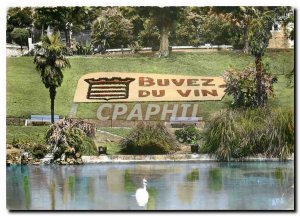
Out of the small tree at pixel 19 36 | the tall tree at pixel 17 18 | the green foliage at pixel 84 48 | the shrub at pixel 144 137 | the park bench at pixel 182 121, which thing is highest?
the tall tree at pixel 17 18

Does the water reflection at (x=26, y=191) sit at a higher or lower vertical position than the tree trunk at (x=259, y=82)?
lower

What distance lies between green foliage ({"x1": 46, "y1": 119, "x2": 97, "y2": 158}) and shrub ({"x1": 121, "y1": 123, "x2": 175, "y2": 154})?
0.74 m

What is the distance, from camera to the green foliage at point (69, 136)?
63.1 ft

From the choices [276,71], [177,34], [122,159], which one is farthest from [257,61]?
[122,159]

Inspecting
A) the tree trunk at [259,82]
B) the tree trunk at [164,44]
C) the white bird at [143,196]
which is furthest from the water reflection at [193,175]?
the tree trunk at [164,44]

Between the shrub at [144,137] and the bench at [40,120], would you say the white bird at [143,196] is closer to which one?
the shrub at [144,137]

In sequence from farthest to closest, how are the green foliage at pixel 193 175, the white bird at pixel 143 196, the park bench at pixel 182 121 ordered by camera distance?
1. the park bench at pixel 182 121
2. the green foliage at pixel 193 175
3. the white bird at pixel 143 196

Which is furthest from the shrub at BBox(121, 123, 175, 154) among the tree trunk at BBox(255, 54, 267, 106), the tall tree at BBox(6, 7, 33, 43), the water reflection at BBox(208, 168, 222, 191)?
the tall tree at BBox(6, 7, 33, 43)

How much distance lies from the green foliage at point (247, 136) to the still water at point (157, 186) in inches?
9.3

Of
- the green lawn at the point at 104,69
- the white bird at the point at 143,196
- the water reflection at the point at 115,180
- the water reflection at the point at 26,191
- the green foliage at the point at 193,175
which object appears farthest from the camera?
the green lawn at the point at 104,69

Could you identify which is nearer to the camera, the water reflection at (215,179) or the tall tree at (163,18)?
the water reflection at (215,179)

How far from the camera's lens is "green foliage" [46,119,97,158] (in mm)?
19219

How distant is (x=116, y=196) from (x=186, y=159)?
174 cm

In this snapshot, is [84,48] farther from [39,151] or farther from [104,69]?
[39,151]
